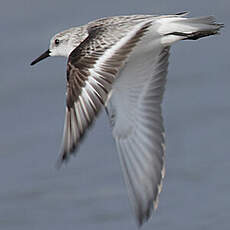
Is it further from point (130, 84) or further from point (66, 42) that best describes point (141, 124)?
point (66, 42)

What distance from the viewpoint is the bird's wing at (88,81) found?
26.2ft

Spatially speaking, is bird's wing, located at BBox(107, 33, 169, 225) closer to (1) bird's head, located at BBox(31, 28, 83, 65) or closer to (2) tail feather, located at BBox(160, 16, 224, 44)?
(2) tail feather, located at BBox(160, 16, 224, 44)

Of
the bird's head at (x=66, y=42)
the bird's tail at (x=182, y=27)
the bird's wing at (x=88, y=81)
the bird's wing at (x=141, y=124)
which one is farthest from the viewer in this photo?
the bird's head at (x=66, y=42)

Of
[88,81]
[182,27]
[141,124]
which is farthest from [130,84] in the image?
[88,81]

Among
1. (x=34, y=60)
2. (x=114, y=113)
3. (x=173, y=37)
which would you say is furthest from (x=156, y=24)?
(x=34, y=60)

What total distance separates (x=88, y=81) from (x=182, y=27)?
1151 mm

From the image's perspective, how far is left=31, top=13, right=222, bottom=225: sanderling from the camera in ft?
26.5

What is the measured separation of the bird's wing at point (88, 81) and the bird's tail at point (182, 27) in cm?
55

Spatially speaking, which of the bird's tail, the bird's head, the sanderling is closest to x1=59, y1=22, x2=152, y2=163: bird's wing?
the sanderling

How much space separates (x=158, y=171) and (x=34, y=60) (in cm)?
233

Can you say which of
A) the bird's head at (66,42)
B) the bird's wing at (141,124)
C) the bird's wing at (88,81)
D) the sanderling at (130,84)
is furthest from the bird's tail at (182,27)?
the bird's head at (66,42)

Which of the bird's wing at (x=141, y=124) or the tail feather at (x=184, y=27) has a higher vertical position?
the tail feather at (x=184, y=27)

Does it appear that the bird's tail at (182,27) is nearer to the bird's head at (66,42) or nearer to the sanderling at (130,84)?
the sanderling at (130,84)

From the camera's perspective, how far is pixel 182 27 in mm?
8906
